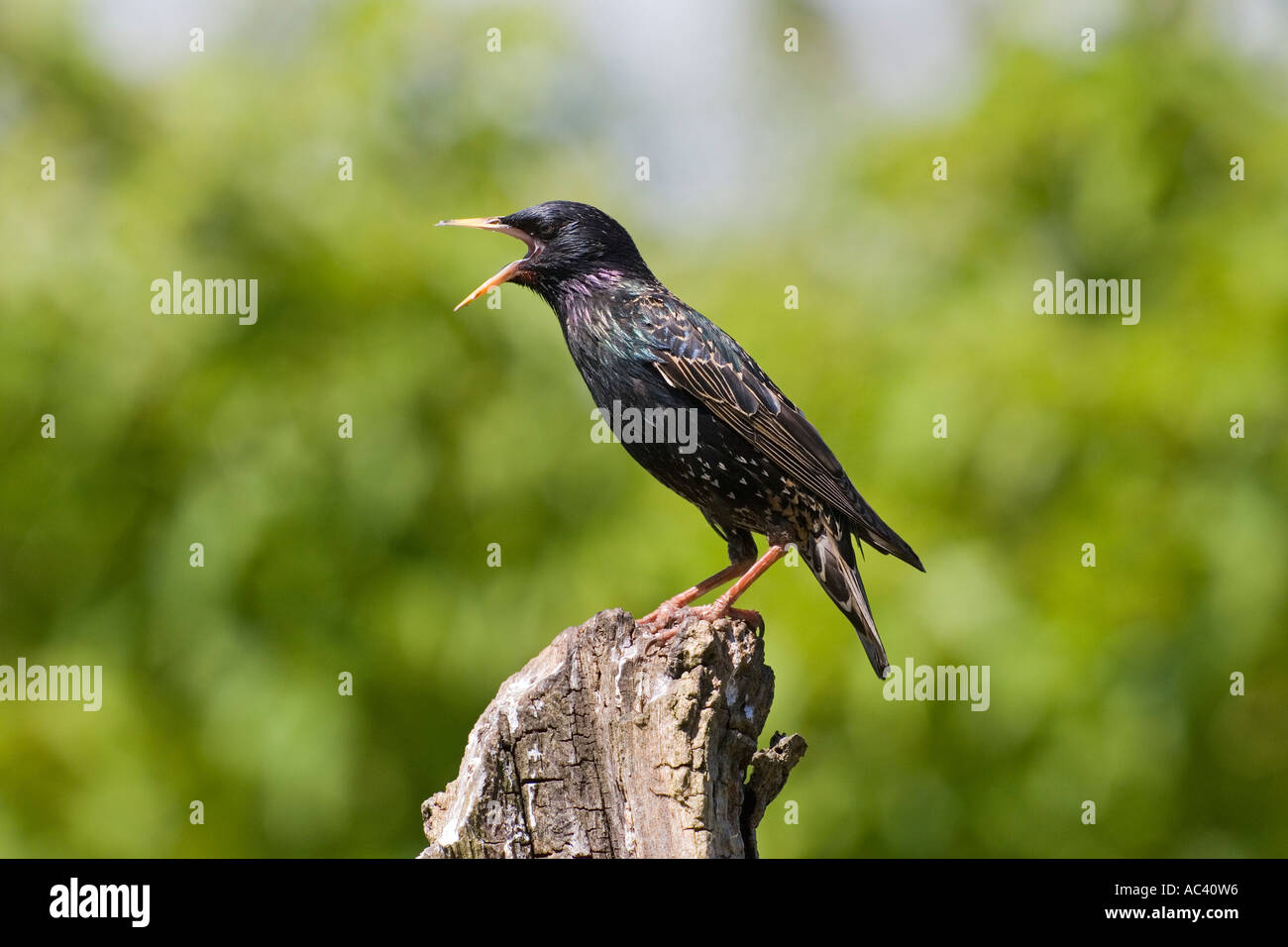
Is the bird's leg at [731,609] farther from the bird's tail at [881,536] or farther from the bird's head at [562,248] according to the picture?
the bird's head at [562,248]

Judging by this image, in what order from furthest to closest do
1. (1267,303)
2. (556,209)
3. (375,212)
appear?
(375,212), (1267,303), (556,209)

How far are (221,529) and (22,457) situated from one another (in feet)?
6.12

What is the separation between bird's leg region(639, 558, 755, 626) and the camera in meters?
4.26

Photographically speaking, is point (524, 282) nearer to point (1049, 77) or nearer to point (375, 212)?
point (375, 212)

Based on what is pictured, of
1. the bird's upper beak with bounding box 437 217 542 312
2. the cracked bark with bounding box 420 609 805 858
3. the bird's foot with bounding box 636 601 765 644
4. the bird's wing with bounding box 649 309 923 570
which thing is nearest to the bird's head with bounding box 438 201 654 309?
the bird's upper beak with bounding box 437 217 542 312

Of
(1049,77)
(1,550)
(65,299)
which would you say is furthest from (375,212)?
(1049,77)

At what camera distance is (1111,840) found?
7.65 meters

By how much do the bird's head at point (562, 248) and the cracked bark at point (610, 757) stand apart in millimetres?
1830

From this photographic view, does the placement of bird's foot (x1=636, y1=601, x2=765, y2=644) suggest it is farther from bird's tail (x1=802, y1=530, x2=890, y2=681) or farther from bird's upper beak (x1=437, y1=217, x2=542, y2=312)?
bird's upper beak (x1=437, y1=217, x2=542, y2=312)

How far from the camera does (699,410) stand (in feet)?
15.9

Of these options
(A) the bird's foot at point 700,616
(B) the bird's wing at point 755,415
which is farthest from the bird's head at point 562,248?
(A) the bird's foot at point 700,616

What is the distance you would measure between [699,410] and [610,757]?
5.48 ft

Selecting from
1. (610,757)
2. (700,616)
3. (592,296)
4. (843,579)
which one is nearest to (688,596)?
(700,616)

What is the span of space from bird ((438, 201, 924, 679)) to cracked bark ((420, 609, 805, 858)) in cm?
92
